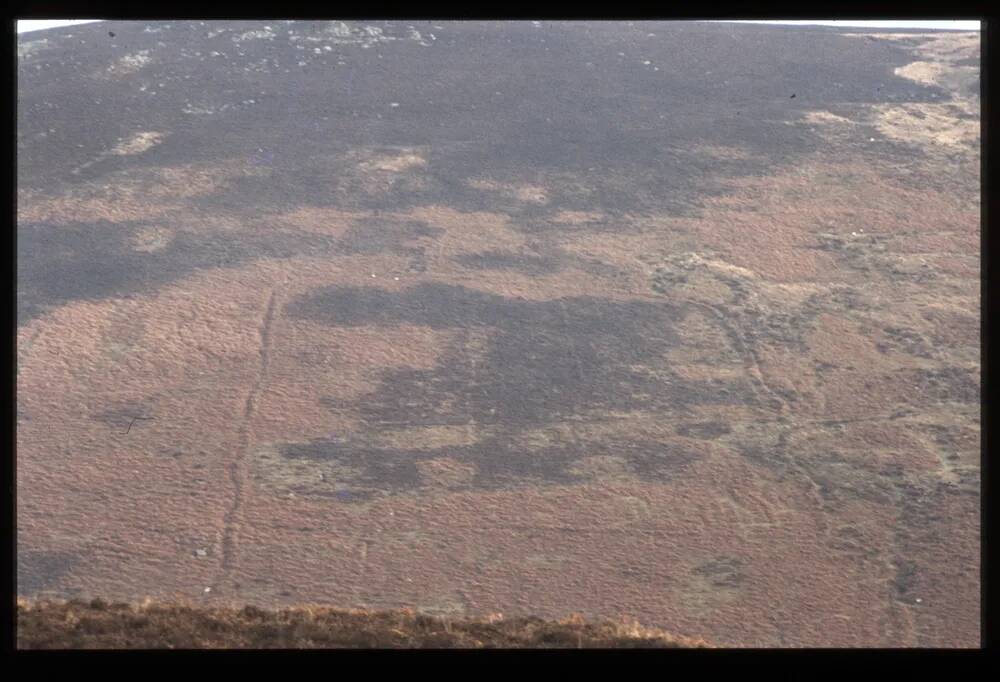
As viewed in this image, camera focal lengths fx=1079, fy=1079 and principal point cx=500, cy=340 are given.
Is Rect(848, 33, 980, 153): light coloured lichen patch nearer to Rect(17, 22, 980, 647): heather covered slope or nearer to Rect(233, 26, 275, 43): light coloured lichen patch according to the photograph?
Rect(17, 22, 980, 647): heather covered slope

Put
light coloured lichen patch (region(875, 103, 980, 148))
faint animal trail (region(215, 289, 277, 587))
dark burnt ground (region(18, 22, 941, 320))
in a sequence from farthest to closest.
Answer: light coloured lichen patch (region(875, 103, 980, 148)), dark burnt ground (region(18, 22, 941, 320)), faint animal trail (region(215, 289, 277, 587))

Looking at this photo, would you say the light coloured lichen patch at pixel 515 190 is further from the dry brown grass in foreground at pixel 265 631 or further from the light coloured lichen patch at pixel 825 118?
the dry brown grass in foreground at pixel 265 631

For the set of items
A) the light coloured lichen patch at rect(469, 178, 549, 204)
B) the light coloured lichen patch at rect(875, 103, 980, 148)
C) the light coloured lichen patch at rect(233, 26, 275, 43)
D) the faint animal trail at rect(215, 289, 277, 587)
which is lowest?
the faint animal trail at rect(215, 289, 277, 587)

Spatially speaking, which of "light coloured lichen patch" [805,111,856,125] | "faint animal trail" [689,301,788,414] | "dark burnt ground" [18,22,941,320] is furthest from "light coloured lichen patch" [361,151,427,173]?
"light coloured lichen patch" [805,111,856,125]

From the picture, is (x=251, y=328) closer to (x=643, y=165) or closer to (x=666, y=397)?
(x=666, y=397)
